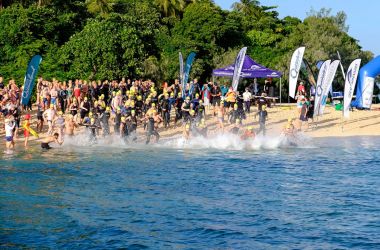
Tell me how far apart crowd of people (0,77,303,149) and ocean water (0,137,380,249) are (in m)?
0.74

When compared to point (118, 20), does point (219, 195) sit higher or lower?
lower

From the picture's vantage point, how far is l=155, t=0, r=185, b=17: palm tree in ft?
199

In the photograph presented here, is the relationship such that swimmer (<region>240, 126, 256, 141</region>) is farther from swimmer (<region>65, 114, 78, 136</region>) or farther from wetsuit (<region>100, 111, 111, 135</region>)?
swimmer (<region>65, 114, 78, 136</region>)

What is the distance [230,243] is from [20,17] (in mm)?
34803

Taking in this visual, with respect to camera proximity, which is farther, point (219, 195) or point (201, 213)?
point (219, 195)

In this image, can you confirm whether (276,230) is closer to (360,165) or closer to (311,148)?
(360,165)

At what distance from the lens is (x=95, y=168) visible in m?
24.4

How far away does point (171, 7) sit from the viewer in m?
61.3

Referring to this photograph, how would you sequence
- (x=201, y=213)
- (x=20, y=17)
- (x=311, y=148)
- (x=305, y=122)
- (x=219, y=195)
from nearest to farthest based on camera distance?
1. (x=201, y=213)
2. (x=219, y=195)
3. (x=311, y=148)
4. (x=305, y=122)
5. (x=20, y=17)

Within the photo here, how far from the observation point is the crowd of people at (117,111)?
2922cm

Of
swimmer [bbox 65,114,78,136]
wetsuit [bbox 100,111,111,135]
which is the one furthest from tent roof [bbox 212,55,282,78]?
swimmer [bbox 65,114,78,136]

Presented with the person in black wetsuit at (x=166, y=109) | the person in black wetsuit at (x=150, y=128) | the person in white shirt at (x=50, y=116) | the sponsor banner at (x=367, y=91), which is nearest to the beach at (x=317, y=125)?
the person in black wetsuit at (x=166, y=109)

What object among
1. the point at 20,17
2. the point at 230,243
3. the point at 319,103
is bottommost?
the point at 230,243

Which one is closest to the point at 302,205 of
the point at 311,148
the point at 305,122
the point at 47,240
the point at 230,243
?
the point at 230,243
